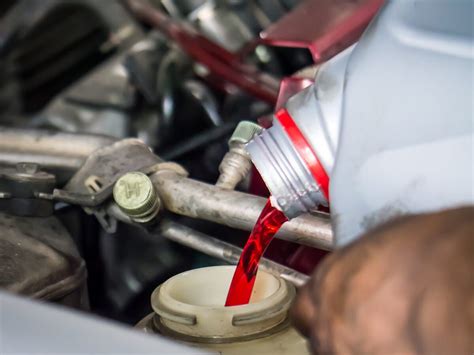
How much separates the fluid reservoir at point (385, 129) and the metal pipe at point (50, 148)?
0.39 metres

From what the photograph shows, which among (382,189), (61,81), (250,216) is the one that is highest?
(382,189)

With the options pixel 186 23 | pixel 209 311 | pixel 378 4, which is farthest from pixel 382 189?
pixel 186 23

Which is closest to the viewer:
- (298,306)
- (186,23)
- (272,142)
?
(298,306)

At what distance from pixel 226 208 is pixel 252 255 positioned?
0.31 ft

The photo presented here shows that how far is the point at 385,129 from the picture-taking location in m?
0.62

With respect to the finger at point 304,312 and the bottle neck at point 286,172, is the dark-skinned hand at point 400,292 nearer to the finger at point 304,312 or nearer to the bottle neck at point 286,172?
the finger at point 304,312

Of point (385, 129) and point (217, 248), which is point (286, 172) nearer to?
point (385, 129)

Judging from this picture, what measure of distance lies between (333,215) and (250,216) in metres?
0.22

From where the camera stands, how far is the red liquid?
2.54 feet

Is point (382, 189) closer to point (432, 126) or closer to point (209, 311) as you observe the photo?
point (432, 126)

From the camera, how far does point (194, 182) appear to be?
3.10ft

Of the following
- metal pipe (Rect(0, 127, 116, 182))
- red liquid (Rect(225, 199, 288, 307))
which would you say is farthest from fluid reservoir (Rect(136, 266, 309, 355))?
metal pipe (Rect(0, 127, 116, 182))

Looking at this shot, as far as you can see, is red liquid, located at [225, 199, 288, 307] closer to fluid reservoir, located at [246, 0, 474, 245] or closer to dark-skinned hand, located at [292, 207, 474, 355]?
fluid reservoir, located at [246, 0, 474, 245]

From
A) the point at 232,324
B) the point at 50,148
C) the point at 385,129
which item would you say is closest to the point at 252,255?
the point at 232,324
